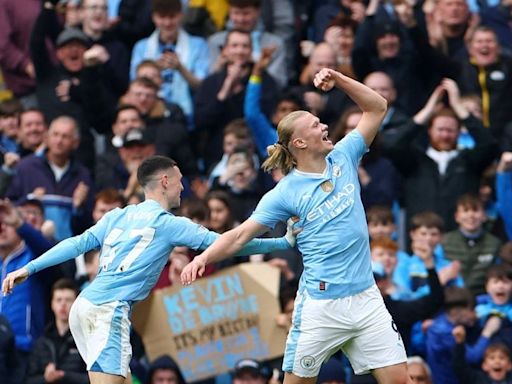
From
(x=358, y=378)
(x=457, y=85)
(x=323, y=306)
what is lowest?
(x=358, y=378)

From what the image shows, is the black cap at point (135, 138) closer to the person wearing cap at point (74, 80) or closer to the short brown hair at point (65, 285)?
the person wearing cap at point (74, 80)

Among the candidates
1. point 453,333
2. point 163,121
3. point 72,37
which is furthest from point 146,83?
point 453,333

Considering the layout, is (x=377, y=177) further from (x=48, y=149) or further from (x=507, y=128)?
(x=48, y=149)

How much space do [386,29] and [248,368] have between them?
488 centimetres

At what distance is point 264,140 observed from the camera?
60.1 ft

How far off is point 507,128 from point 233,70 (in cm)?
315

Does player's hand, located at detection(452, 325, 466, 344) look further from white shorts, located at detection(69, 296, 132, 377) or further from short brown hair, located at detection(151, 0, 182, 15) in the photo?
short brown hair, located at detection(151, 0, 182, 15)

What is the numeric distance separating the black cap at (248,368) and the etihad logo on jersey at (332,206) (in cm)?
339

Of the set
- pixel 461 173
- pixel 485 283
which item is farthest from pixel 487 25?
pixel 485 283

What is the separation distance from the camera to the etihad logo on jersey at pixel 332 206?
12.7 metres

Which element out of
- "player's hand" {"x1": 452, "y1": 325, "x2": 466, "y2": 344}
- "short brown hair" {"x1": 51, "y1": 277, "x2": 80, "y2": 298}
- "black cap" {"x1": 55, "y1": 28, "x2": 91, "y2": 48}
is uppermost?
"black cap" {"x1": 55, "y1": 28, "x2": 91, "y2": 48}

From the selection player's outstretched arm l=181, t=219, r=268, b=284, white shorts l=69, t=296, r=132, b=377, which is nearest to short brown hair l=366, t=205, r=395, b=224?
player's outstretched arm l=181, t=219, r=268, b=284

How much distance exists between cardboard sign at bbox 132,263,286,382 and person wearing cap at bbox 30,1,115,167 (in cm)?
330

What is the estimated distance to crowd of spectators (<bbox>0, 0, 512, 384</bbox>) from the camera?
52.7 ft
